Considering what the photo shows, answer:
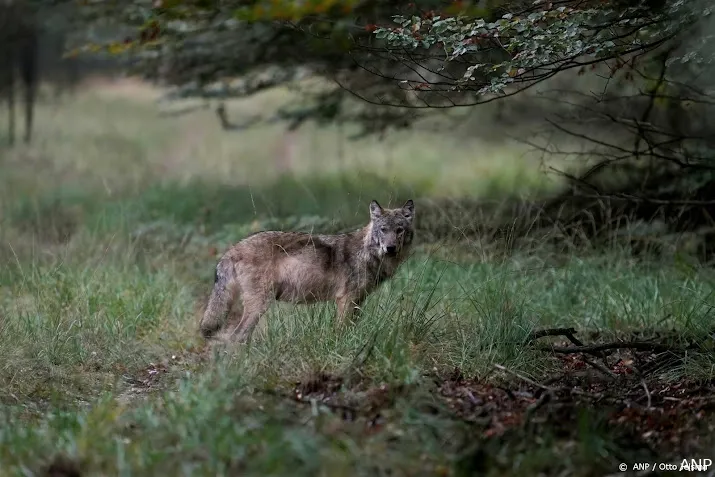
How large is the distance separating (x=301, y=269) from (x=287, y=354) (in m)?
1.80

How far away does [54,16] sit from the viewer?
54.9 ft

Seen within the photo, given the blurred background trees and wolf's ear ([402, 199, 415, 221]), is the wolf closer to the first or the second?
wolf's ear ([402, 199, 415, 221])

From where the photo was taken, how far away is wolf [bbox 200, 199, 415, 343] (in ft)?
28.0

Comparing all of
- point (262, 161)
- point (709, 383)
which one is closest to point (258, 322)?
point (709, 383)

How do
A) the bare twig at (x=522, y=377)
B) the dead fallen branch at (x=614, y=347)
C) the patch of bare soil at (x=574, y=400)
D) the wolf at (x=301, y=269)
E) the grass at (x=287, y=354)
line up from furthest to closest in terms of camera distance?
the wolf at (x=301, y=269)
the dead fallen branch at (x=614, y=347)
the bare twig at (x=522, y=377)
the patch of bare soil at (x=574, y=400)
the grass at (x=287, y=354)

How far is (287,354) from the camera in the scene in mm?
6926

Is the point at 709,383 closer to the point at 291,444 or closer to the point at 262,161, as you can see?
the point at 291,444

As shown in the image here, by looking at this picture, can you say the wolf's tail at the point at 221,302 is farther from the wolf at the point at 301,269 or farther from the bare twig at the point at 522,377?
the bare twig at the point at 522,377

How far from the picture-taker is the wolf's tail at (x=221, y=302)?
853cm

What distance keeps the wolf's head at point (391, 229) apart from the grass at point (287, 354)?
0.27m

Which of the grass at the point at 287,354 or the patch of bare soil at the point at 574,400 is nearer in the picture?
the grass at the point at 287,354

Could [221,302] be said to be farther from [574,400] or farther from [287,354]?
[574,400]

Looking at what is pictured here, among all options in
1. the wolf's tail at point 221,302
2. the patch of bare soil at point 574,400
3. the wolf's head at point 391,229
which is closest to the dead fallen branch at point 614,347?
the patch of bare soil at point 574,400

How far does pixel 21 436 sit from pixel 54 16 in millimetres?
12524
